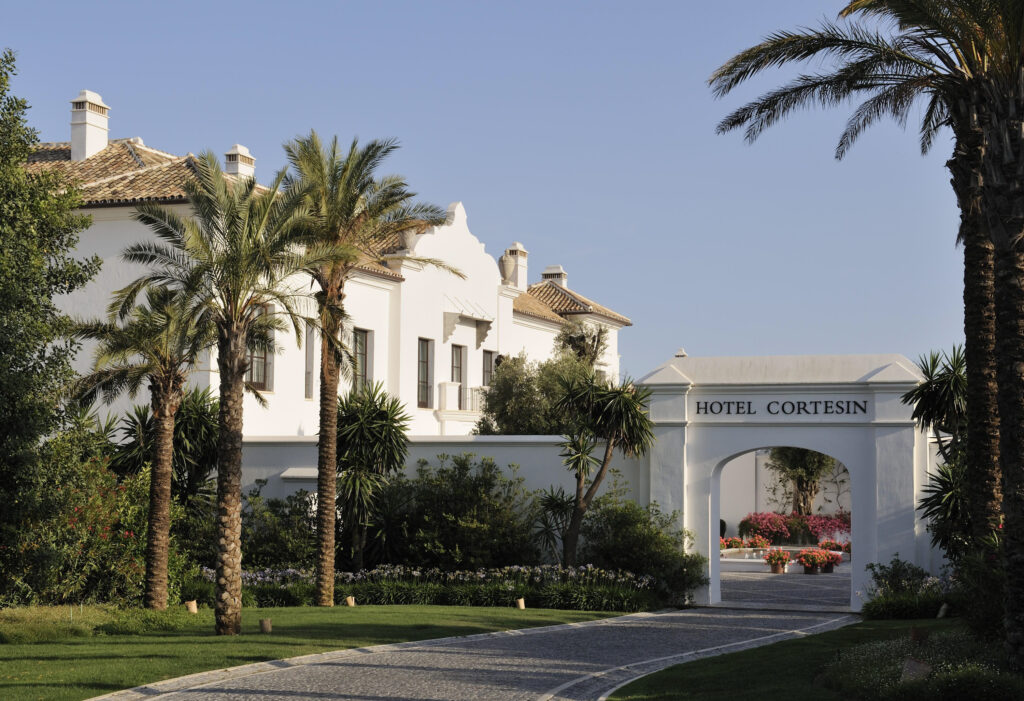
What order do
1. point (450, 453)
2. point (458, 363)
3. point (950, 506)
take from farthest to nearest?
1. point (458, 363)
2. point (450, 453)
3. point (950, 506)

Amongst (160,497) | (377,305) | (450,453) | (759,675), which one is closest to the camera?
(759,675)

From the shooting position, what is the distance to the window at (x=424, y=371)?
121ft

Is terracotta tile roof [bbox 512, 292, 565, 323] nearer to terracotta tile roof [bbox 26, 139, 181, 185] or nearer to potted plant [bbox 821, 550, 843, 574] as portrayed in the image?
terracotta tile roof [bbox 26, 139, 181, 185]

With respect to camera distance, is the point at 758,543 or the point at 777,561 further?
the point at 758,543

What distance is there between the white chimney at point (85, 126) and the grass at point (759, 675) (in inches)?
998

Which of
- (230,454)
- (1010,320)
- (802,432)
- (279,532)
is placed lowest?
(279,532)

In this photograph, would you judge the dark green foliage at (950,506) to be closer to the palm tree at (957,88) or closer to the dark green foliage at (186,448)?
the palm tree at (957,88)

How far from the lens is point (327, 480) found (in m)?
22.2

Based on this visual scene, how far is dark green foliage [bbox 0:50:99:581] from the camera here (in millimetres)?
18109

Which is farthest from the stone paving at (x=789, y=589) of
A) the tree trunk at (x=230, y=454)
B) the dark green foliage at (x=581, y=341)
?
the dark green foliage at (x=581, y=341)

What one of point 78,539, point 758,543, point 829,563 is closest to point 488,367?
point 758,543

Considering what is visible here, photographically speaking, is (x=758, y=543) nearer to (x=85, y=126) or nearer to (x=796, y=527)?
(x=796, y=527)

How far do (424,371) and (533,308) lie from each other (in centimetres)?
1025

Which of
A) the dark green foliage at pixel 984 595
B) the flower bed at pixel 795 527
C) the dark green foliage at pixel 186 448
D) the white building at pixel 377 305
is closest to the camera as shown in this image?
the dark green foliage at pixel 984 595
